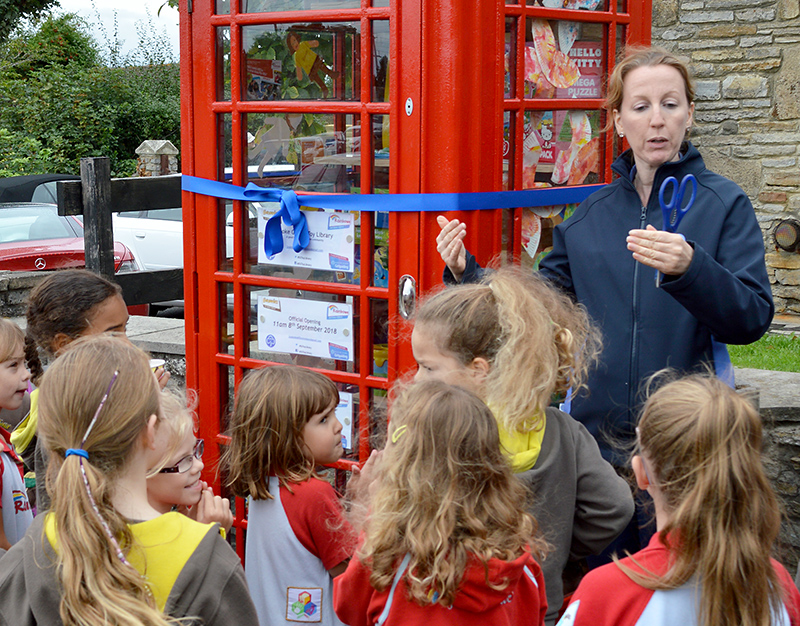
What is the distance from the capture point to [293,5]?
288cm

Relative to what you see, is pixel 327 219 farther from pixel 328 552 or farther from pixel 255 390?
pixel 328 552

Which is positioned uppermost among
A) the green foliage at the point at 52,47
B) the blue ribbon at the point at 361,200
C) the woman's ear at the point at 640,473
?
the green foliage at the point at 52,47

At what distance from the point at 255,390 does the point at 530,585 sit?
90cm

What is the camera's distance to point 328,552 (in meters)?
2.22

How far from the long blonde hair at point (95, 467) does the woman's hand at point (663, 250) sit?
1.11m

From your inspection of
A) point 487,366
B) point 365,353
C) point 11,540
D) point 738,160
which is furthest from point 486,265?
point 738,160

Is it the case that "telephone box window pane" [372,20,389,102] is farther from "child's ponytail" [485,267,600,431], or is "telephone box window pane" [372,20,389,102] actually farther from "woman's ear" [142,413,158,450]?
"woman's ear" [142,413,158,450]

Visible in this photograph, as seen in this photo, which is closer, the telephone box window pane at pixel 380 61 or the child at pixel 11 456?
the child at pixel 11 456

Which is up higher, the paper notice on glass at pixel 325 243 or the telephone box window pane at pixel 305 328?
the paper notice on glass at pixel 325 243

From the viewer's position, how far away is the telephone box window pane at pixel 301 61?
9.20ft

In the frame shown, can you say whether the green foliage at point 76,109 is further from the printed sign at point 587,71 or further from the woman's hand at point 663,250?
the woman's hand at point 663,250

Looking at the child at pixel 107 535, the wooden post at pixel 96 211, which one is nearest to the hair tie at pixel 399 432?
the child at pixel 107 535

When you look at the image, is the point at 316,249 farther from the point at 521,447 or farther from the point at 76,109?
the point at 76,109

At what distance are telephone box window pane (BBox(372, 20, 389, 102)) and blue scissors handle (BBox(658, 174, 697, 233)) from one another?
960 mm
